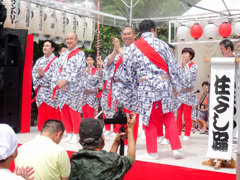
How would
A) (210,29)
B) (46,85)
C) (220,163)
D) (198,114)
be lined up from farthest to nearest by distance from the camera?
(198,114)
(210,29)
(46,85)
(220,163)

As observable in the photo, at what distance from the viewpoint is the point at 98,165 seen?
86.4 inches

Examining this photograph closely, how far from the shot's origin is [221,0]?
29.0 ft

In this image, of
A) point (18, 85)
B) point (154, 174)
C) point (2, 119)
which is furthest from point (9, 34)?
point (154, 174)

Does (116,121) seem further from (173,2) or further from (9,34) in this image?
(173,2)

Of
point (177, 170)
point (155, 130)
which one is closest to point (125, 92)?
point (155, 130)

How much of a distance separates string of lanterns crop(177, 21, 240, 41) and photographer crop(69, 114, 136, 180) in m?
6.24

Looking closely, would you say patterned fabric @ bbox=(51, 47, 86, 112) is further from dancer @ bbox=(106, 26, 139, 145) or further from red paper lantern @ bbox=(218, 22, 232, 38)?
red paper lantern @ bbox=(218, 22, 232, 38)

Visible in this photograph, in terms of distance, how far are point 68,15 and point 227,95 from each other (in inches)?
232

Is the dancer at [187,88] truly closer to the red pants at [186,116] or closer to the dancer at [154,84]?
A: the red pants at [186,116]

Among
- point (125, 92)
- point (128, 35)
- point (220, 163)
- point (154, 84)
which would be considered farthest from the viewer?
point (125, 92)

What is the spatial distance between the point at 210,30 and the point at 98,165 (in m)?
6.74

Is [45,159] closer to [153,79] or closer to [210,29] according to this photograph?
[153,79]

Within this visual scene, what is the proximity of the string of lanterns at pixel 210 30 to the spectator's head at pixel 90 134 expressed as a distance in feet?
20.4

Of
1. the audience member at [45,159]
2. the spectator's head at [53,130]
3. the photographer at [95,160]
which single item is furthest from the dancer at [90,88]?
the photographer at [95,160]
